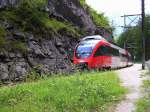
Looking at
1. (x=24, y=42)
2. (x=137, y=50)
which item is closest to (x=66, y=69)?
(x=24, y=42)

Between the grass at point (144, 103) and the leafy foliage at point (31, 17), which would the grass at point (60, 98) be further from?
the leafy foliage at point (31, 17)

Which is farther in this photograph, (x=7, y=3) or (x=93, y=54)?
(x=93, y=54)

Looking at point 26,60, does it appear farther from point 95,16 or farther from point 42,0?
point 95,16

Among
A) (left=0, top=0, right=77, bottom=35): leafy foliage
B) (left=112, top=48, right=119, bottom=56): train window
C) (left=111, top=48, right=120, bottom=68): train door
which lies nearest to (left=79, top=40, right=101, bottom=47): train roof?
(left=0, top=0, right=77, bottom=35): leafy foliage

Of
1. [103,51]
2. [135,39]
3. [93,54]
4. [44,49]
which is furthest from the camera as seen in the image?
[135,39]

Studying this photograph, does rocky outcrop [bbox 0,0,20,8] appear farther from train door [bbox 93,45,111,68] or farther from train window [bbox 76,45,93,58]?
train door [bbox 93,45,111,68]

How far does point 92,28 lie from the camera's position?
57.9 m

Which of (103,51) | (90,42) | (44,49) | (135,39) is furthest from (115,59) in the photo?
(135,39)

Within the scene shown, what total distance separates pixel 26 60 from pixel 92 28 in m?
25.7

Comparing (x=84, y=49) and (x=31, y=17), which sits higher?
(x=31, y=17)

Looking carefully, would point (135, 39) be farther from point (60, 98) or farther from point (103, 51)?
point (60, 98)

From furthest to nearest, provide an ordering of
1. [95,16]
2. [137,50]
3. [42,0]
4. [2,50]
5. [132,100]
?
[137,50] → [95,16] → [42,0] → [2,50] → [132,100]

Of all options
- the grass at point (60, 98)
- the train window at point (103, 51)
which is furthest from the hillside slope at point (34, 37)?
the grass at point (60, 98)

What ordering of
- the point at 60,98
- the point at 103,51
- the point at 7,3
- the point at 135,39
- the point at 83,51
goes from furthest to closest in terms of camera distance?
the point at 135,39 → the point at 103,51 → the point at 83,51 → the point at 7,3 → the point at 60,98
